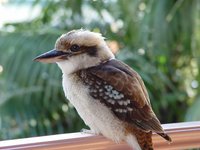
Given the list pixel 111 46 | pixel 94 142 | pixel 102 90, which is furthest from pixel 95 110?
pixel 111 46

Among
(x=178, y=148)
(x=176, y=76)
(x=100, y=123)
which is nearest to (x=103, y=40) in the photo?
(x=100, y=123)

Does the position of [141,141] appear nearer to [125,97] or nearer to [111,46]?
[125,97]

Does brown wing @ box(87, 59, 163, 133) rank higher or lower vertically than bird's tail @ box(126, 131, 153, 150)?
higher

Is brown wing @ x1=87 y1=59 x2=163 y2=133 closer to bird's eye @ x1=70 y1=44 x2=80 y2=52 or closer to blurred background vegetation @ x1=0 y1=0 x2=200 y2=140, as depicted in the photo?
bird's eye @ x1=70 y1=44 x2=80 y2=52

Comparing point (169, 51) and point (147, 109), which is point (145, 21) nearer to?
point (169, 51)

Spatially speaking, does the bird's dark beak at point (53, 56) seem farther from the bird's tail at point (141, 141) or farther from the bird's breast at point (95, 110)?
the bird's tail at point (141, 141)

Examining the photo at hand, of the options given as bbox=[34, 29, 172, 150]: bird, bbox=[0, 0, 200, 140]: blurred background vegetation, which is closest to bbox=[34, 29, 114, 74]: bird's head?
bbox=[34, 29, 172, 150]: bird

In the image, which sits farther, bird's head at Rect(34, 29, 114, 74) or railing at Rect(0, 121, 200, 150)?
bird's head at Rect(34, 29, 114, 74)
